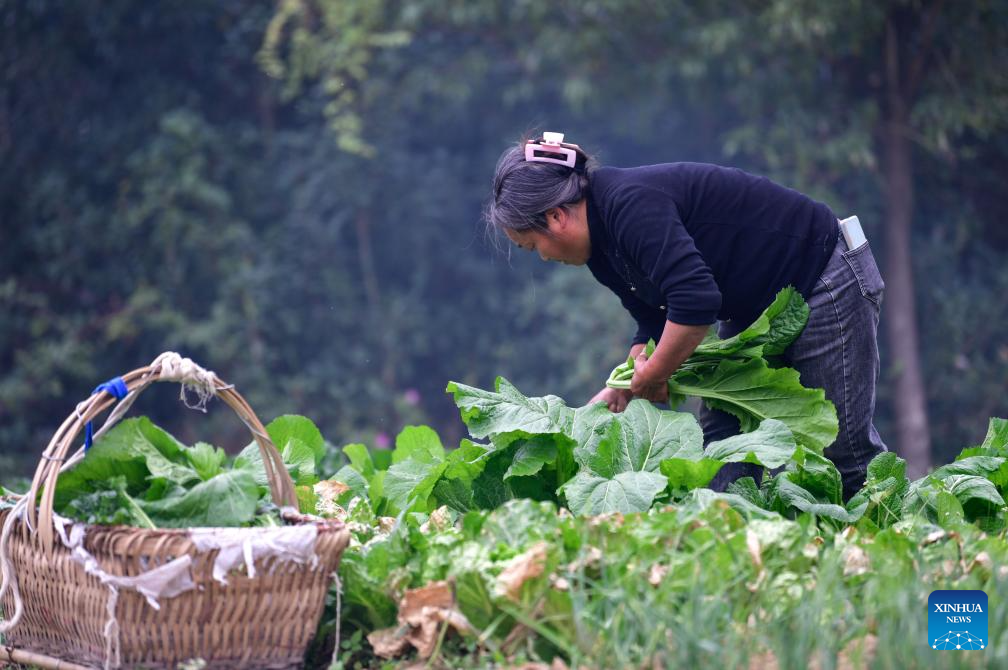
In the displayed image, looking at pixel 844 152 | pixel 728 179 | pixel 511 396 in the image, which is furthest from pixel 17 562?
pixel 844 152

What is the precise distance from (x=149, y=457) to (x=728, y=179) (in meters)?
1.75

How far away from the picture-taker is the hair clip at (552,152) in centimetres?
290

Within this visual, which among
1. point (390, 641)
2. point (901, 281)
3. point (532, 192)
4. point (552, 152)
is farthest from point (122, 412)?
point (901, 281)

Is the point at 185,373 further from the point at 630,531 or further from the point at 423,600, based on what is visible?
the point at 630,531

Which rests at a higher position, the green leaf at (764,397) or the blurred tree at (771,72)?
the blurred tree at (771,72)

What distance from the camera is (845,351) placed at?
308cm

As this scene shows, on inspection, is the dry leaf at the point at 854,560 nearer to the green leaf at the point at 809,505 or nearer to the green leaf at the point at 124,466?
the green leaf at the point at 809,505

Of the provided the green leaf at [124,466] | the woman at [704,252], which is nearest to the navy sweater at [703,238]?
the woman at [704,252]

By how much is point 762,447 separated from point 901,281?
18.9 feet

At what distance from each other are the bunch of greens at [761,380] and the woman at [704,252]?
77mm

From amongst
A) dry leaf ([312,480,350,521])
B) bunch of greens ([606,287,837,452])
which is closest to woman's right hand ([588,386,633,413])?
bunch of greens ([606,287,837,452])

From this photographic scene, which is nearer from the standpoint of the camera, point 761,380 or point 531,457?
point 531,457

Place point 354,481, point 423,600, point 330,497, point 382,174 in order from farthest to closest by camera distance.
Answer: point 382,174 → point 354,481 → point 330,497 → point 423,600

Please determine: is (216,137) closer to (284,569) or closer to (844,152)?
(844,152)
